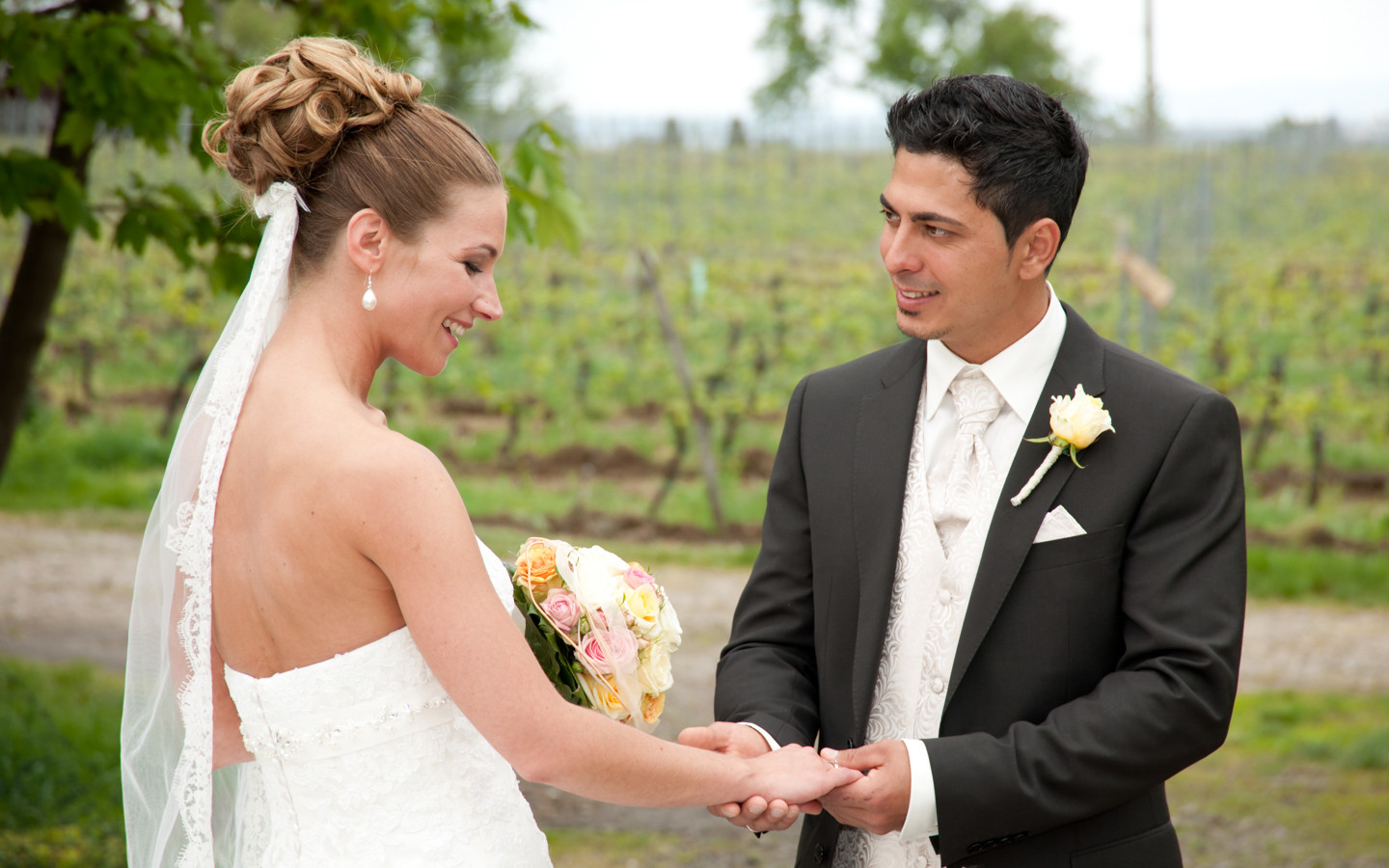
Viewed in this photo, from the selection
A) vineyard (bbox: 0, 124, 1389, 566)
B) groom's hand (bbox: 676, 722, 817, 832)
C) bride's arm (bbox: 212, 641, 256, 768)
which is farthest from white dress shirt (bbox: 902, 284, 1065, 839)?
vineyard (bbox: 0, 124, 1389, 566)

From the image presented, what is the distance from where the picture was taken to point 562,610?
2393 mm

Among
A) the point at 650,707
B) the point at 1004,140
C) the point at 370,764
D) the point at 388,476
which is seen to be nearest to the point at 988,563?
the point at 650,707

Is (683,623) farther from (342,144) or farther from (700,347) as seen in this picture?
(342,144)

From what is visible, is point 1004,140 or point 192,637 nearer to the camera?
point 192,637

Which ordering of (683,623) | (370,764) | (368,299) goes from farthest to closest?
1. (683,623)
2. (370,764)
3. (368,299)

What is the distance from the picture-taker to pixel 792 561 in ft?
8.87

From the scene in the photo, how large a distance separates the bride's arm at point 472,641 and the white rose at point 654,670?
0.21 metres

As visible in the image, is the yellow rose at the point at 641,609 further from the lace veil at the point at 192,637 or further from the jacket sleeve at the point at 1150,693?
the lace veil at the point at 192,637

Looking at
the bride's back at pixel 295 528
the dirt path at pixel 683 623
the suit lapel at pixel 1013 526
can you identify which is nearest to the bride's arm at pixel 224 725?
the bride's back at pixel 295 528

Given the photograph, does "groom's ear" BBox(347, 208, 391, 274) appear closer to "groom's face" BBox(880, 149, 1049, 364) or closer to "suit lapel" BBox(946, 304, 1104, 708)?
"groom's face" BBox(880, 149, 1049, 364)

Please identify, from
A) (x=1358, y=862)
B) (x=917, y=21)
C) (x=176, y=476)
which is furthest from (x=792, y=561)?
(x=917, y=21)

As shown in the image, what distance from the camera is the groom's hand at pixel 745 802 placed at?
246cm

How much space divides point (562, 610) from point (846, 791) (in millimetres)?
681

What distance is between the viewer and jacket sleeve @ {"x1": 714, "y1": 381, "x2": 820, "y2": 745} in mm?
2668
